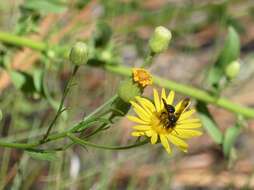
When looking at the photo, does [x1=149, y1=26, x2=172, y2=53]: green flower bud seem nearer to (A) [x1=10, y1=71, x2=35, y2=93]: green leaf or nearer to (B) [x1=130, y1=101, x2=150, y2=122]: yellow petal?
(B) [x1=130, y1=101, x2=150, y2=122]: yellow petal

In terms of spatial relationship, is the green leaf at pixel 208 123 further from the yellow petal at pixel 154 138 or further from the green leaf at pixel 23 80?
the yellow petal at pixel 154 138

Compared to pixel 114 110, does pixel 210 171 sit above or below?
below

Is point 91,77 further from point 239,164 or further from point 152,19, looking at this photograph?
point 239,164

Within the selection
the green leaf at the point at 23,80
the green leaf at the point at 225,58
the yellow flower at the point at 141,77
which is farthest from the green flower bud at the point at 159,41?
the green leaf at the point at 23,80

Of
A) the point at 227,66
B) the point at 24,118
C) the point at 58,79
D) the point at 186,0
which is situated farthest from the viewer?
the point at 186,0

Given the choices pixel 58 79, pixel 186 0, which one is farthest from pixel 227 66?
pixel 186 0

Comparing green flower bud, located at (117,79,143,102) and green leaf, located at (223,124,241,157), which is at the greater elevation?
Answer: green flower bud, located at (117,79,143,102)

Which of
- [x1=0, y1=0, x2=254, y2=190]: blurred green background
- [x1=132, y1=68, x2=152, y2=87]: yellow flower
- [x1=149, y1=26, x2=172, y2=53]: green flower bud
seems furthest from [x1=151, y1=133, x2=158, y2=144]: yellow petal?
[x1=0, y1=0, x2=254, y2=190]: blurred green background
